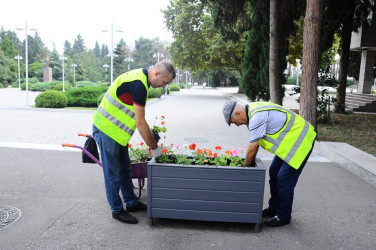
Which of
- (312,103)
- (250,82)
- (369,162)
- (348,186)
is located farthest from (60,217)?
(250,82)

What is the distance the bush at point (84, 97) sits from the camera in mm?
18891

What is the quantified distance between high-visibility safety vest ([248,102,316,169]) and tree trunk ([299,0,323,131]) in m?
5.25

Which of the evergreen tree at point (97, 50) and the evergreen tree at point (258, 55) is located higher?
the evergreen tree at point (97, 50)

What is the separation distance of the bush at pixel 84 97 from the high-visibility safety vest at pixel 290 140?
1658cm

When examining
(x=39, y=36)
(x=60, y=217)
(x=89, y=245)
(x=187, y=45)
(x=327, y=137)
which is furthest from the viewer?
(x=39, y=36)

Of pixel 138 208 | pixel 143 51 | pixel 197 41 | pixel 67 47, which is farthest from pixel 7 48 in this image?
pixel 138 208

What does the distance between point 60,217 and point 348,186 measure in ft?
14.5

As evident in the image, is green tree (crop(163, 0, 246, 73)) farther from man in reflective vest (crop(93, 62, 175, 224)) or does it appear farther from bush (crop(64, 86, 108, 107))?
man in reflective vest (crop(93, 62, 175, 224))

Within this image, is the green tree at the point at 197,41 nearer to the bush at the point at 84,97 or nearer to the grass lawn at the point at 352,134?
the bush at the point at 84,97

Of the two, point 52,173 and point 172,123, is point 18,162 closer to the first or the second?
point 52,173

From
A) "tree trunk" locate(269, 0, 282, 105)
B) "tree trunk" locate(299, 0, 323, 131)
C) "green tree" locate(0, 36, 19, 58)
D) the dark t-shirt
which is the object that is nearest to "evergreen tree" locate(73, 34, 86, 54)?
"green tree" locate(0, 36, 19, 58)

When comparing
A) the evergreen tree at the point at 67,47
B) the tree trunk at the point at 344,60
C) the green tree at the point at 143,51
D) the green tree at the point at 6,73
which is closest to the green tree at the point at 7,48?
the green tree at the point at 6,73

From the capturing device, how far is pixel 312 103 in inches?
335

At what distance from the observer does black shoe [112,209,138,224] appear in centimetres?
388
